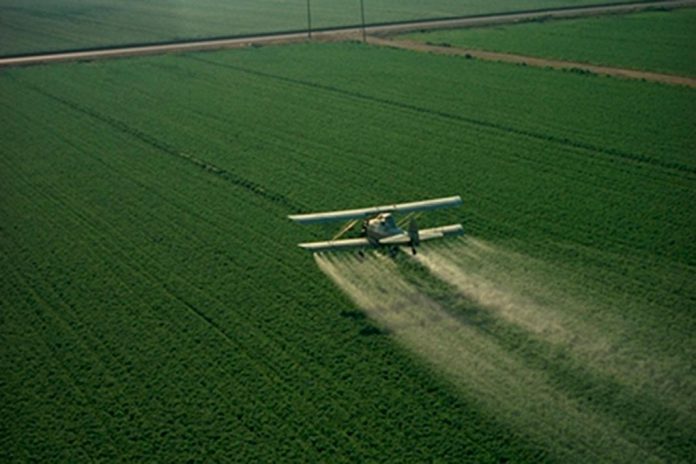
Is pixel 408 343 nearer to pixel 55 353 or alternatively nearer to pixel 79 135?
pixel 55 353

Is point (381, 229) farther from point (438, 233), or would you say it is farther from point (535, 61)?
point (535, 61)

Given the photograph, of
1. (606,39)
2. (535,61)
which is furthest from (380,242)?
(606,39)

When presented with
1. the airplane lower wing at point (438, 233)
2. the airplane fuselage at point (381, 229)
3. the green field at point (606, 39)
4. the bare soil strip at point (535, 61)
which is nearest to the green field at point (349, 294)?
the airplane lower wing at point (438, 233)

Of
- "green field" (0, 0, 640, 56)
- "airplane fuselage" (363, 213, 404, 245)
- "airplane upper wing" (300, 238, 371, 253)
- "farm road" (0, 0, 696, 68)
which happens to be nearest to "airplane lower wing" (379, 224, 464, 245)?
"airplane fuselage" (363, 213, 404, 245)

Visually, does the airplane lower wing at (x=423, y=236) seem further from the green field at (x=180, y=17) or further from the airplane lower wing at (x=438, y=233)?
the green field at (x=180, y=17)

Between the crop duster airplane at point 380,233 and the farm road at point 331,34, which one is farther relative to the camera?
the farm road at point 331,34

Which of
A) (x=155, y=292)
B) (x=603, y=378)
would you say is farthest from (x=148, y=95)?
(x=603, y=378)
